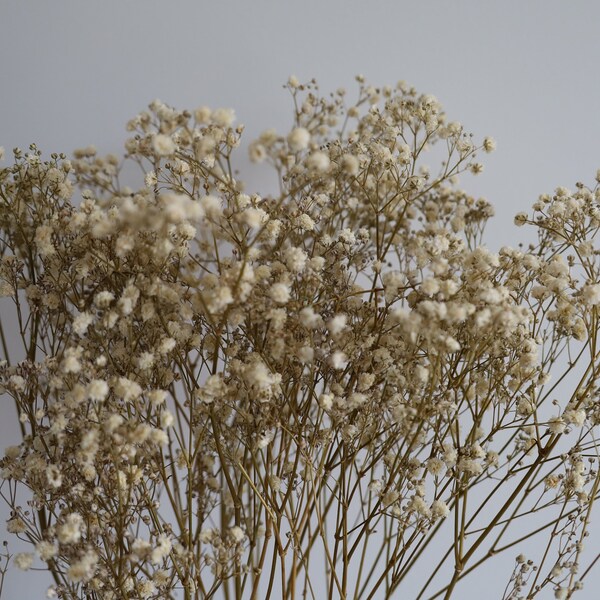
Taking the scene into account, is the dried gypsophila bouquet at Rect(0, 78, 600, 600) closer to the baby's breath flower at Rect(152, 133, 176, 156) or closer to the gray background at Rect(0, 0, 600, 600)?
the baby's breath flower at Rect(152, 133, 176, 156)

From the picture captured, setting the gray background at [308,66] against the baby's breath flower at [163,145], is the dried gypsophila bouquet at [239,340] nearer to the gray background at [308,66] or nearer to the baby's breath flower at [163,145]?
the baby's breath flower at [163,145]

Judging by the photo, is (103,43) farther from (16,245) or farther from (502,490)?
(502,490)

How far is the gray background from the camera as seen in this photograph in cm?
123

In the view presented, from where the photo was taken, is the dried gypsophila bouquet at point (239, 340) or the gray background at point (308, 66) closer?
the dried gypsophila bouquet at point (239, 340)

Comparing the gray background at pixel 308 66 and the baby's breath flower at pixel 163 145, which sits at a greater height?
the gray background at pixel 308 66

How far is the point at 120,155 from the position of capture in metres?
1.24

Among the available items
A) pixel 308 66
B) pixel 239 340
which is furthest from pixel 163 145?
pixel 308 66

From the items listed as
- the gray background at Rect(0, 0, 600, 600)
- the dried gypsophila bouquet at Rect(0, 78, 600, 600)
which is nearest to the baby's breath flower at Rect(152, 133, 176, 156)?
the dried gypsophila bouquet at Rect(0, 78, 600, 600)

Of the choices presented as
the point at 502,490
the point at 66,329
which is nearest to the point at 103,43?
the point at 66,329

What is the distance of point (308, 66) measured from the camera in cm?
128

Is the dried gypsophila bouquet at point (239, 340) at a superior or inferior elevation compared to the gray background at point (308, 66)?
inferior

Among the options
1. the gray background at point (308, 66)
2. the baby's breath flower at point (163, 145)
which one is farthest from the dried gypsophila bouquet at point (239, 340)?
the gray background at point (308, 66)

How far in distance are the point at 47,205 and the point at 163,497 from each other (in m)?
0.62

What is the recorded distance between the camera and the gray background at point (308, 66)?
4.03ft
